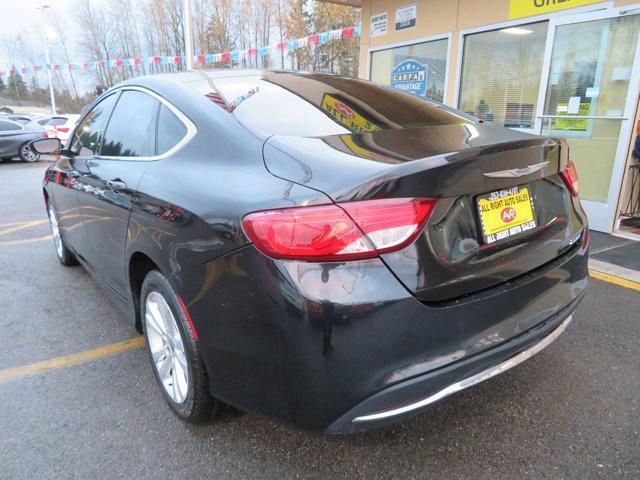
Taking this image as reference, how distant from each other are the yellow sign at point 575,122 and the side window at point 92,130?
5.06m

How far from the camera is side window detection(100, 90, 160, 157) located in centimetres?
244

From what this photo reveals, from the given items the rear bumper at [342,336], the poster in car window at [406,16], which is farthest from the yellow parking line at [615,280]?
the poster in car window at [406,16]

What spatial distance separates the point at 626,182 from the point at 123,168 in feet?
17.6

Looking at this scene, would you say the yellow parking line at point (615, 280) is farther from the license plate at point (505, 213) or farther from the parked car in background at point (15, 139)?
the parked car in background at point (15, 139)

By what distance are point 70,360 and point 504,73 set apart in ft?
21.0

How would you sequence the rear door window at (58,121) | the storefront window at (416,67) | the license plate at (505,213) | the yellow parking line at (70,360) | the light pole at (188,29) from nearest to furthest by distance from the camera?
the license plate at (505,213)
the yellow parking line at (70,360)
the storefront window at (416,67)
the light pole at (188,29)
the rear door window at (58,121)

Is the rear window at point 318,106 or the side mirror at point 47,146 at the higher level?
the rear window at point 318,106

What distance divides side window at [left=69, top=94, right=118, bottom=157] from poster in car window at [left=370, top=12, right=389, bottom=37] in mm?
6253

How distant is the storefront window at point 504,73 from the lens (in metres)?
6.22

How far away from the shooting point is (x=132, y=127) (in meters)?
2.66

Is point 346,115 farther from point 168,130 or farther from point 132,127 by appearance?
point 132,127

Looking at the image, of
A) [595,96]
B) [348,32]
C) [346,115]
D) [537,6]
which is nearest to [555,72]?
[595,96]

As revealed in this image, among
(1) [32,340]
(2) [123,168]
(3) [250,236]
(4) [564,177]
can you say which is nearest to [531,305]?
(4) [564,177]

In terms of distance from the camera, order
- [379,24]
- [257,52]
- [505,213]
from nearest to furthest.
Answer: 1. [505,213]
2. [379,24]
3. [257,52]
